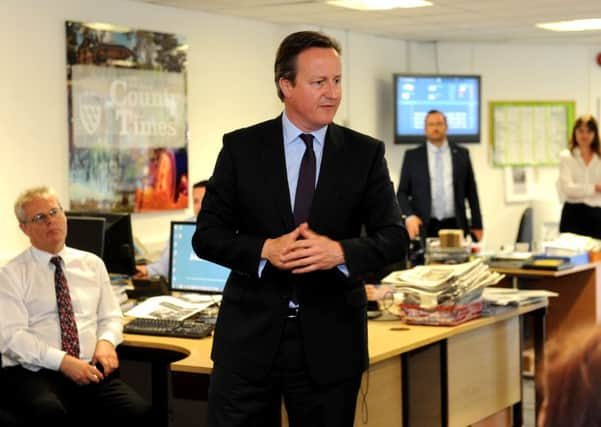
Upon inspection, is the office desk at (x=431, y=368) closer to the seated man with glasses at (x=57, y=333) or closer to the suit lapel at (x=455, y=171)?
the seated man with glasses at (x=57, y=333)

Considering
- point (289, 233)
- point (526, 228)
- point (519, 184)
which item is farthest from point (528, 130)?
point (289, 233)

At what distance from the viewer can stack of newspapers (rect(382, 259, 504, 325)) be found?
14.2ft

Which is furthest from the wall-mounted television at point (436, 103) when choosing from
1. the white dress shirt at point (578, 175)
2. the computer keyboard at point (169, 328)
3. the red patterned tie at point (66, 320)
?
the red patterned tie at point (66, 320)

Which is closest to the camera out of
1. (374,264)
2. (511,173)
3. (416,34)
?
(374,264)

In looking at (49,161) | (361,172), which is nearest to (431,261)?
(49,161)

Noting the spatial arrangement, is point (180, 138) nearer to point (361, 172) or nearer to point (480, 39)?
point (480, 39)

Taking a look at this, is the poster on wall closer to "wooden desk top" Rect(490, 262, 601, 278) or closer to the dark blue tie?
"wooden desk top" Rect(490, 262, 601, 278)

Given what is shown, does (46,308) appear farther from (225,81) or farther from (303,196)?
(225,81)

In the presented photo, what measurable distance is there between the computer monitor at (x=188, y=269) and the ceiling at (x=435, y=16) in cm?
305

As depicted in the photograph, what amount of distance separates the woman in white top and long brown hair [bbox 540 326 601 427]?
6989 mm

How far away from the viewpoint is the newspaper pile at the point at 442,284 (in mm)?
4320

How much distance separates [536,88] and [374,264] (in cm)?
891

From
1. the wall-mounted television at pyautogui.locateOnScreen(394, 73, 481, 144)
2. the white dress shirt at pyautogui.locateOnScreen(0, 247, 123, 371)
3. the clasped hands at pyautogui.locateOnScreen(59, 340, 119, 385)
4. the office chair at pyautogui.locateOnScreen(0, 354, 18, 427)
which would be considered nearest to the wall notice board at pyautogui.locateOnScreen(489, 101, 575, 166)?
the wall-mounted television at pyautogui.locateOnScreen(394, 73, 481, 144)

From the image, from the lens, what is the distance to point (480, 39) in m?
10.6
